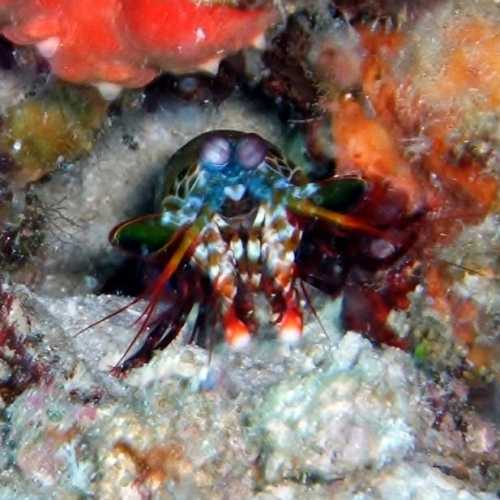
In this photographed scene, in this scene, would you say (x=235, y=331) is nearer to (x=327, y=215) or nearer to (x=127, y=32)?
(x=327, y=215)

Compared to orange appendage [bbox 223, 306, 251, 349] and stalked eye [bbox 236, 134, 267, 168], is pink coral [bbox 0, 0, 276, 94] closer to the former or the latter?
stalked eye [bbox 236, 134, 267, 168]

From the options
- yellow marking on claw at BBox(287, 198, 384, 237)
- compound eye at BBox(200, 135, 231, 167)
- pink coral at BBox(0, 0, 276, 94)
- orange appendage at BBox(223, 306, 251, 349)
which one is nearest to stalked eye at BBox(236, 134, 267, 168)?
compound eye at BBox(200, 135, 231, 167)

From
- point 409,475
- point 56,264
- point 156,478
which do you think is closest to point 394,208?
point 409,475

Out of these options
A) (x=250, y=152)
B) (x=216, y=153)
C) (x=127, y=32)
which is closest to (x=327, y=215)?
(x=250, y=152)

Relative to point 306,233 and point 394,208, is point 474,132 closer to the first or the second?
point 394,208

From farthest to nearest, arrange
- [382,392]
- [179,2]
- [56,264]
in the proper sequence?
[56,264] < [179,2] < [382,392]

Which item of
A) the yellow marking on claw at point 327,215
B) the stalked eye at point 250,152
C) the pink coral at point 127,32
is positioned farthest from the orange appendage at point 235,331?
the pink coral at point 127,32

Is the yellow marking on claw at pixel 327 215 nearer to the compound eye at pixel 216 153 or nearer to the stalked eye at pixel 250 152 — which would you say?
the stalked eye at pixel 250 152
